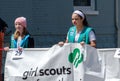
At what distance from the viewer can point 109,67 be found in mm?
8297

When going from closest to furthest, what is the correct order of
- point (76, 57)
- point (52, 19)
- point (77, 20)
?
point (76, 57) → point (77, 20) → point (52, 19)

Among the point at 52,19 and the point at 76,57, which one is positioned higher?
the point at 52,19

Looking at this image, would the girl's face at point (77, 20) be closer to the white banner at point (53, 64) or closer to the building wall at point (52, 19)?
the white banner at point (53, 64)

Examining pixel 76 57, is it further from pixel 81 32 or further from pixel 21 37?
pixel 21 37

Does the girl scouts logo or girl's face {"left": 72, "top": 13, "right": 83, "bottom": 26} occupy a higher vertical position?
girl's face {"left": 72, "top": 13, "right": 83, "bottom": 26}

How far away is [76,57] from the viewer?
25.5ft

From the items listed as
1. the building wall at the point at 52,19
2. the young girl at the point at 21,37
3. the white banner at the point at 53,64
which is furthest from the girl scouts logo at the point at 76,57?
the building wall at the point at 52,19

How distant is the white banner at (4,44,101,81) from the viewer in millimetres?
7766

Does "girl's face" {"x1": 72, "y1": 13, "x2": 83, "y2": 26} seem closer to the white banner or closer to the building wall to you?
the white banner

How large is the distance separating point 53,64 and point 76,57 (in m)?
0.38

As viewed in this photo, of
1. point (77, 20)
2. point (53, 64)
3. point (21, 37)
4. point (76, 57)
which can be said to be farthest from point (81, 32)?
point (21, 37)

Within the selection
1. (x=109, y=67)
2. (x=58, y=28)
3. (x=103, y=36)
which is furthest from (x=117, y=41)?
(x=109, y=67)

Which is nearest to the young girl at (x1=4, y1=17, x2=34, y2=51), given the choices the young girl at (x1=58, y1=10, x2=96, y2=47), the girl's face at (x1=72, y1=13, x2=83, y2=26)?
the young girl at (x1=58, y1=10, x2=96, y2=47)

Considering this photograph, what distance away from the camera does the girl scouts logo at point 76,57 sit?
7.76m
